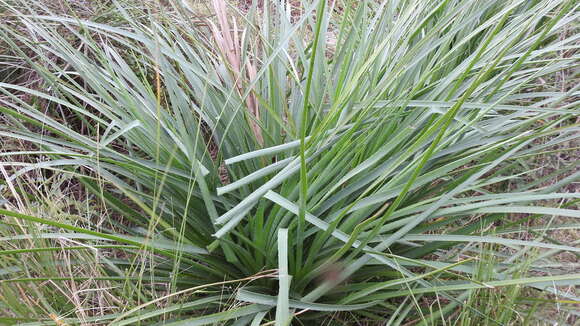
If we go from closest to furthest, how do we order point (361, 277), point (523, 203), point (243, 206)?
point (243, 206)
point (361, 277)
point (523, 203)

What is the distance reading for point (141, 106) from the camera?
123 centimetres

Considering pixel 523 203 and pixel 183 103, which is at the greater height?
pixel 183 103

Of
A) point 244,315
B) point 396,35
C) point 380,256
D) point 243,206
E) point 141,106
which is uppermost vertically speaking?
point 396,35

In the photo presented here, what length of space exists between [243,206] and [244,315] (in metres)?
0.23

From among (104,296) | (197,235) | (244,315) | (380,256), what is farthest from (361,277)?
(104,296)

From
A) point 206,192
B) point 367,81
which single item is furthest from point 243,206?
point 367,81

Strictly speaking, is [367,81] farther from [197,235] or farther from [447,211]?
[197,235]

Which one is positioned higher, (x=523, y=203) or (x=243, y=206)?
(x=243, y=206)

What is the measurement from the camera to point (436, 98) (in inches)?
48.3

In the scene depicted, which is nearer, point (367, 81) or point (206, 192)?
point (206, 192)

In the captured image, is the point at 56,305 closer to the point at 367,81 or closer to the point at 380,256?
the point at 380,256

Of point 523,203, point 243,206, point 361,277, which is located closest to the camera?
point 243,206

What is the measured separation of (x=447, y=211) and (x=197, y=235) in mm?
558

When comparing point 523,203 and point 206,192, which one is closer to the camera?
point 206,192
